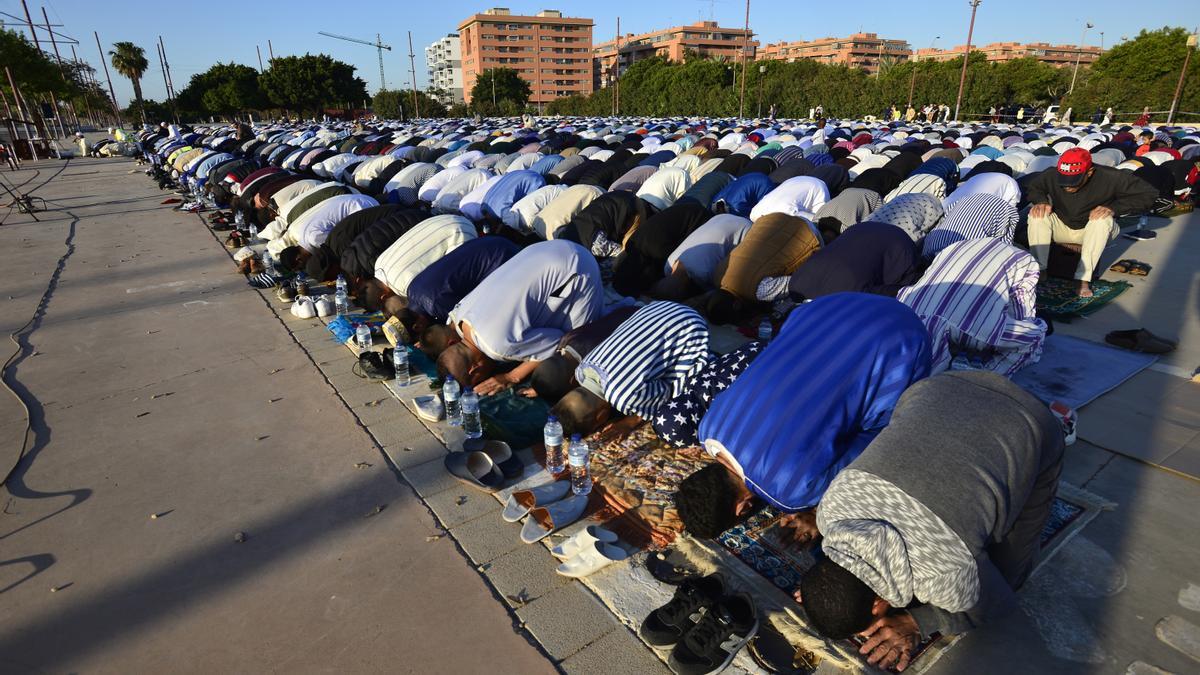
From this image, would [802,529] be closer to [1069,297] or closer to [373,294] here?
[373,294]

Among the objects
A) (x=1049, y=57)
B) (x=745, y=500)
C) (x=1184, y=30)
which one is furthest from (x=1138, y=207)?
(x=1049, y=57)

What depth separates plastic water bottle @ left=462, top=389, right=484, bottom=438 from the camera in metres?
3.98

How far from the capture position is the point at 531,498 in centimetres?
324

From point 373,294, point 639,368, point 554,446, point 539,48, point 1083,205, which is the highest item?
point 539,48

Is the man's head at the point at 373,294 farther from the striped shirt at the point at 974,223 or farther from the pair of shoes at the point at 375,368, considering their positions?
the striped shirt at the point at 974,223

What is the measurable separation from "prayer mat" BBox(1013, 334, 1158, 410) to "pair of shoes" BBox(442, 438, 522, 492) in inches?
140

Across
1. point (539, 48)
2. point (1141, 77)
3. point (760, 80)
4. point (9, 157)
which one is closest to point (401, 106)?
point (539, 48)

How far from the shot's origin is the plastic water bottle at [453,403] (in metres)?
4.23

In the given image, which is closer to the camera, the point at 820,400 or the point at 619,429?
the point at 820,400

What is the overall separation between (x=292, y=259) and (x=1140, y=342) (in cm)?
923

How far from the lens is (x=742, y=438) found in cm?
285

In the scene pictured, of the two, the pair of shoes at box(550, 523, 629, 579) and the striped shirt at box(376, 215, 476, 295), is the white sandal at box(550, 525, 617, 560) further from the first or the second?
the striped shirt at box(376, 215, 476, 295)

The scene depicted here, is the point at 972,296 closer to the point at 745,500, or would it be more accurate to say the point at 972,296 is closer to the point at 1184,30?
the point at 745,500

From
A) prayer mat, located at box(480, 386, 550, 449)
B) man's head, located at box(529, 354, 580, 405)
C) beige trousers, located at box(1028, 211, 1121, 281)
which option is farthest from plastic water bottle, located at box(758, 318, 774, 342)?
beige trousers, located at box(1028, 211, 1121, 281)
